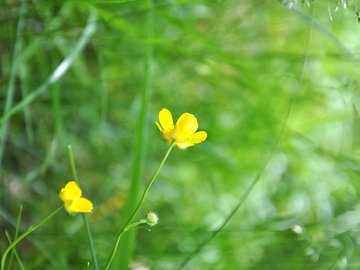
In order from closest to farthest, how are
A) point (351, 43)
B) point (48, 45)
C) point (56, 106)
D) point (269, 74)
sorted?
point (56, 106)
point (48, 45)
point (269, 74)
point (351, 43)

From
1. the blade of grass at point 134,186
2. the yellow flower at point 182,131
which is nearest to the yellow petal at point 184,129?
the yellow flower at point 182,131

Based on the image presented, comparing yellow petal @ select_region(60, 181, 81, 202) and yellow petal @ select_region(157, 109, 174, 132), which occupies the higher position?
yellow petal @ select_region(157, 109, 174, 132)

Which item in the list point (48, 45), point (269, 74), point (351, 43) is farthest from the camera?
point (351, 43)

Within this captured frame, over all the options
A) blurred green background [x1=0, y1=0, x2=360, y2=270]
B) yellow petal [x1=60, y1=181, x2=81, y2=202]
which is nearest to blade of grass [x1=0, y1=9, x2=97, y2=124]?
blurred green background [x1=0, y1=0, x2=360, y2=270]

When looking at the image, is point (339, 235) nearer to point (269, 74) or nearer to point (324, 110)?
point (269, 74)

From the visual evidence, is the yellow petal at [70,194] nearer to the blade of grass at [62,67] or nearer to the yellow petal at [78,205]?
the yellow petal at [78,205]

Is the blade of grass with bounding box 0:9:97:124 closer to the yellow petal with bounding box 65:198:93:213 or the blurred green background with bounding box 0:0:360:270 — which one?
the blurred green background with bounding box 0:0:360:270

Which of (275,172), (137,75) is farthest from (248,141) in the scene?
(137,75)
